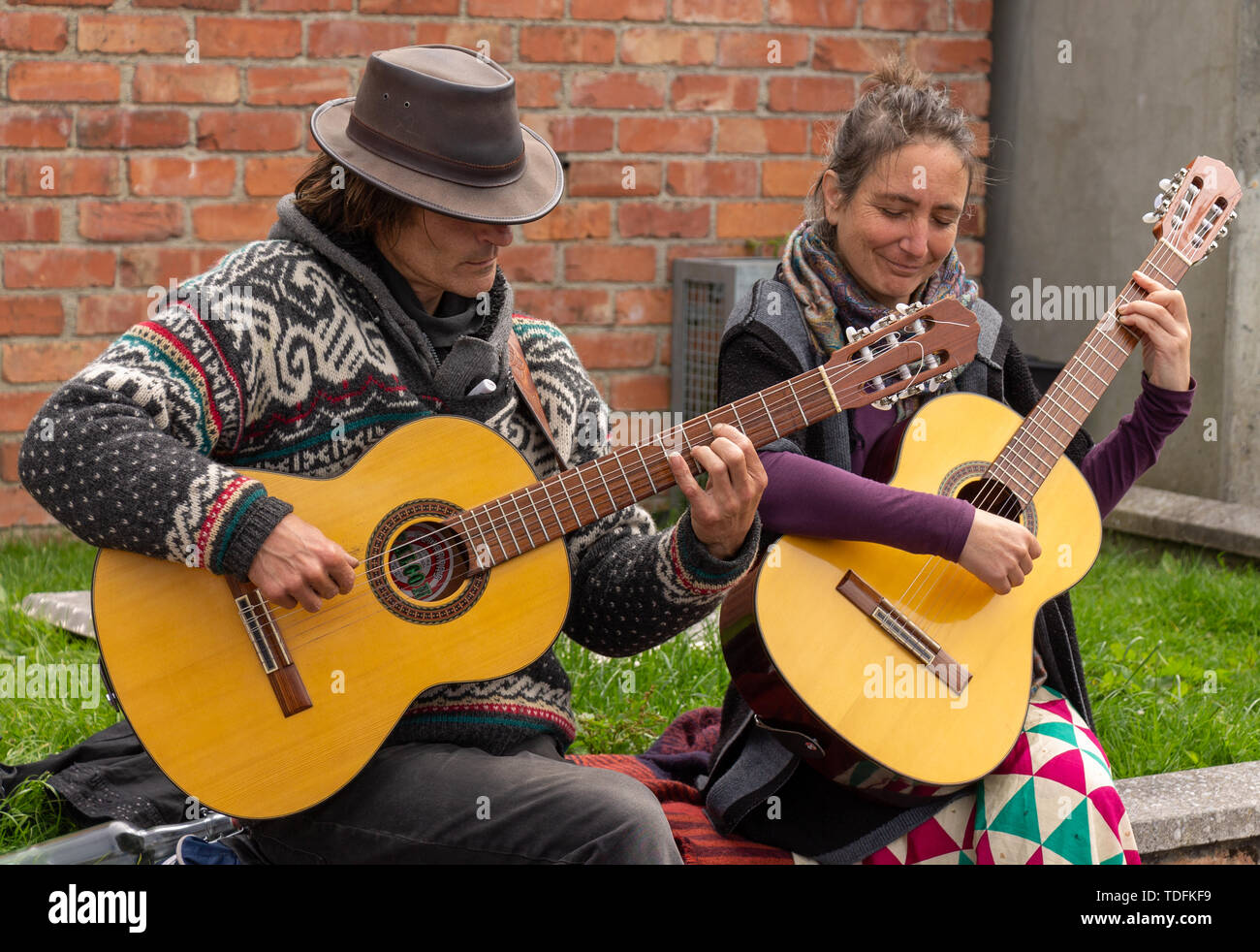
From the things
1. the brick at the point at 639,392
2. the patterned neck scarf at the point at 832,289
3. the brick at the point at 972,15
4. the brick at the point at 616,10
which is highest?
the brick at the point at 972,15

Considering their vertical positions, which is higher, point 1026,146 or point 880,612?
point 1026,146

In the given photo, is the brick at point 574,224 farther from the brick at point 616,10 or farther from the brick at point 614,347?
the brick at point 616,10

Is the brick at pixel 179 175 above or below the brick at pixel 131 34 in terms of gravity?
below

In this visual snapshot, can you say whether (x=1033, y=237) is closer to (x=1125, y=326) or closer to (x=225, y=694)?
(x=1125, y=326)

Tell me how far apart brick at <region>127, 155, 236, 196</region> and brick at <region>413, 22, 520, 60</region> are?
2.46ft

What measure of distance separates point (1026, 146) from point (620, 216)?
1.60 metres

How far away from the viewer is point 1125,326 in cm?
259

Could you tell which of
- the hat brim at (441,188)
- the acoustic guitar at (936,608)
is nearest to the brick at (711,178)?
the acoustic guitar at (936,608)

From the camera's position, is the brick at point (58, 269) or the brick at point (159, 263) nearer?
the brick at point (58, 269)

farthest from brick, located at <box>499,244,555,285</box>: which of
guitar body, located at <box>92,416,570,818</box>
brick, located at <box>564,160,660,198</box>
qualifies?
guitar body, located at <box>92,416,570,818</box>

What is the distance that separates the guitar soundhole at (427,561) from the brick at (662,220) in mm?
2739

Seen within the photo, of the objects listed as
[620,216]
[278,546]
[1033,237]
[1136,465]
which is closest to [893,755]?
[1136,465]

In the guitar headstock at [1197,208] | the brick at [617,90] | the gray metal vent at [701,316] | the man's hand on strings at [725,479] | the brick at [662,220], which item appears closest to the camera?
the man's hand on strings at [725,479]

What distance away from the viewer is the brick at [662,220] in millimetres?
4746
